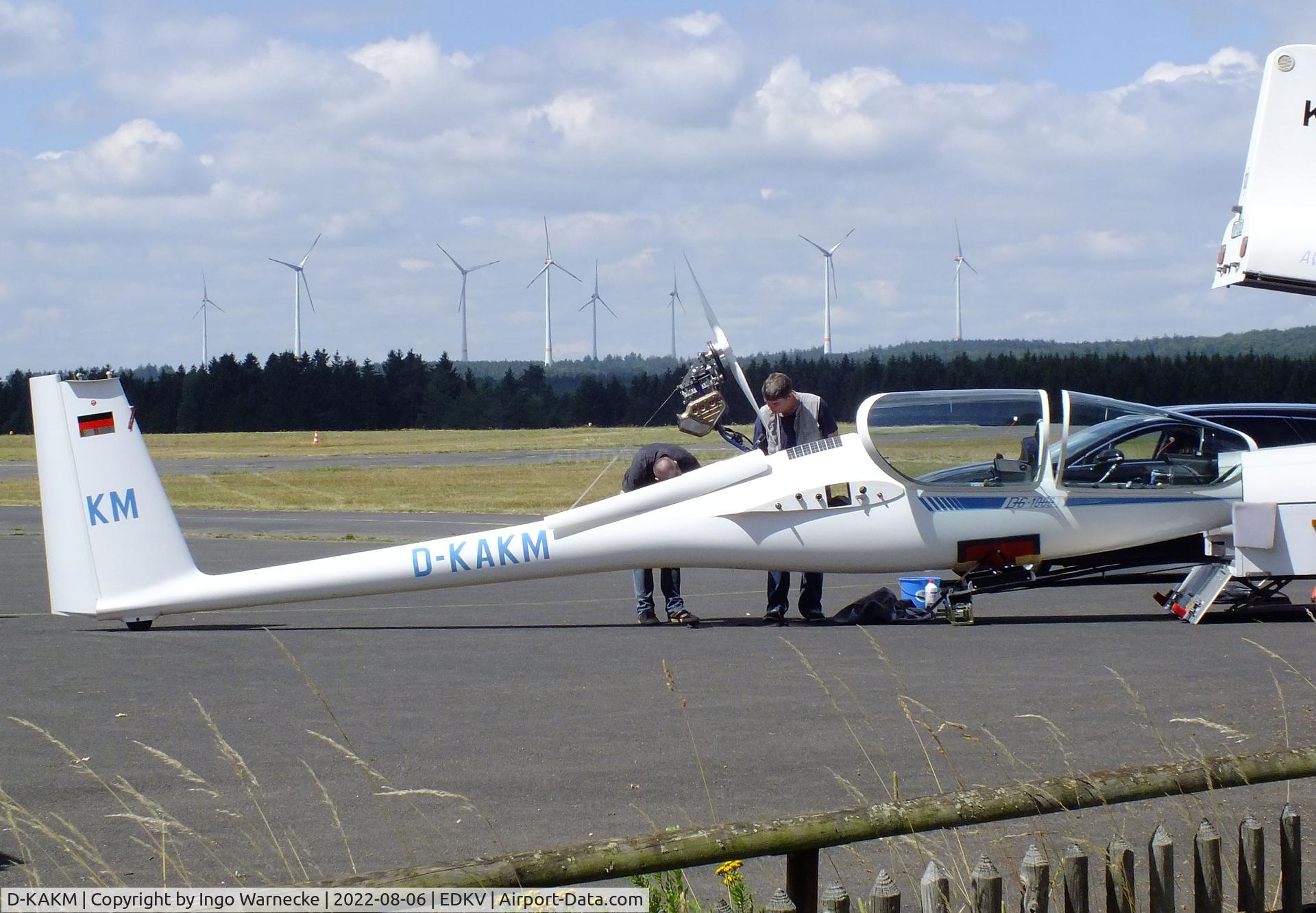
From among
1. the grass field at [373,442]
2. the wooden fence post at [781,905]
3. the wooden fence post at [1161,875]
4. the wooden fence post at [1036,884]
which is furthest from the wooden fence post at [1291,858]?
the grass field at [373,442]

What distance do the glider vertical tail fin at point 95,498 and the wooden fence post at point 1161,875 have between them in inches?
347

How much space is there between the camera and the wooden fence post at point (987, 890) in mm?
2975

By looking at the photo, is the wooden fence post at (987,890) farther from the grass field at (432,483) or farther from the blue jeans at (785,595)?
the blue jeans at (785,595)

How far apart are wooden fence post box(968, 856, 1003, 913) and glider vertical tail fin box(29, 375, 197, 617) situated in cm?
870

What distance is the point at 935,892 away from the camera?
297cm

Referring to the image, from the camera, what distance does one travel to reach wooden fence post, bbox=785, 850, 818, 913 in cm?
305

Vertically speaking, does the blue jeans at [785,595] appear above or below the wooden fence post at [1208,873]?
below

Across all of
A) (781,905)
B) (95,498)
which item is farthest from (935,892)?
(95,498)

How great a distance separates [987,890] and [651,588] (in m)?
8.51

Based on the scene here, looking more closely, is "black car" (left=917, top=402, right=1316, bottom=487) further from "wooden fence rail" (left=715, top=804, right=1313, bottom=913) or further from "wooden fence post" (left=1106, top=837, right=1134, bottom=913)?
"wooden fence post" (left=1106, top=837, right=1134, bottom=913)

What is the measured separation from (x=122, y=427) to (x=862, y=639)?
6252mm

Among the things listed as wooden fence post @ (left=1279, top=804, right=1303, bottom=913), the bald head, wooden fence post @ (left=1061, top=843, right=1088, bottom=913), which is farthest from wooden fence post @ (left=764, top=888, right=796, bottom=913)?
the bald head

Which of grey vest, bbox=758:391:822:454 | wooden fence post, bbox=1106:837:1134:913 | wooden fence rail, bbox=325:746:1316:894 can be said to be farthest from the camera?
grey vest, bbox=758:391:822:454

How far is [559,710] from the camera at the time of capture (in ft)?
24.4
